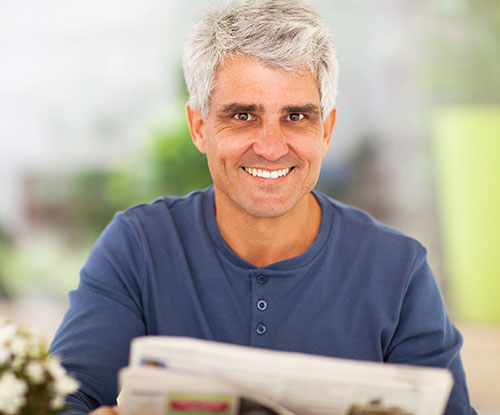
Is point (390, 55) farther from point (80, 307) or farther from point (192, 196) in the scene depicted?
point (80, 307)

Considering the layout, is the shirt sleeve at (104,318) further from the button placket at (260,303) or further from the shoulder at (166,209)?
the button placket at (260,303)

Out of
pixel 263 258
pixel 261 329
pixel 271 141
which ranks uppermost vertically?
pixel 271 141

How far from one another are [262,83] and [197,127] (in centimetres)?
28

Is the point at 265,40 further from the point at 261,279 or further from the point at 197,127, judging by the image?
the point at 261,279

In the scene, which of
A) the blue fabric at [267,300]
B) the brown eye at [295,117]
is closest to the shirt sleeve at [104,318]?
the blue fabric at [267,300]

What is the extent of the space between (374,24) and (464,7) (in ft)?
2.33

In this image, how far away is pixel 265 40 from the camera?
1256mm

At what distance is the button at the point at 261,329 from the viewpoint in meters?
1.32

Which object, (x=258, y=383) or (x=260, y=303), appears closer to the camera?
(x=258, y=383)

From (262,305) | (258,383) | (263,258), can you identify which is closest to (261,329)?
(262,305)

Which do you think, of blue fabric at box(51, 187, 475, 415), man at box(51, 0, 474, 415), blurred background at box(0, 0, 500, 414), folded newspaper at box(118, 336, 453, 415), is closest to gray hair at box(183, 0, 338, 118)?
man at box(51, 0, 474, 415)

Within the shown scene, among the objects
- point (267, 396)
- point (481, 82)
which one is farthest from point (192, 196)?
point (481, 82)

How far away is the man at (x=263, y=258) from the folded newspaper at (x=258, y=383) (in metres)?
0.42

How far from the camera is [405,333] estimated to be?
1.33 m
